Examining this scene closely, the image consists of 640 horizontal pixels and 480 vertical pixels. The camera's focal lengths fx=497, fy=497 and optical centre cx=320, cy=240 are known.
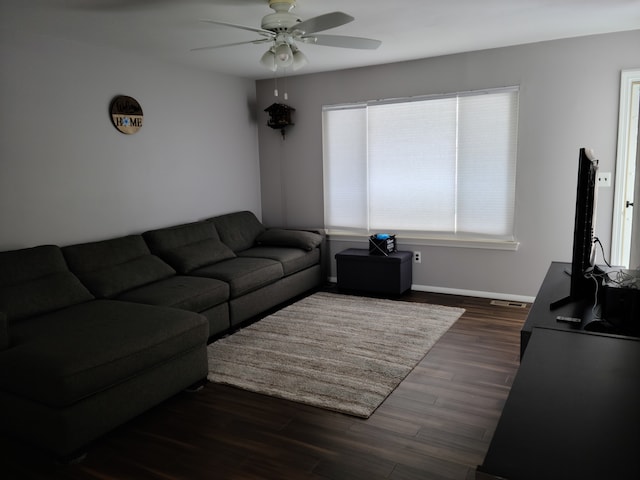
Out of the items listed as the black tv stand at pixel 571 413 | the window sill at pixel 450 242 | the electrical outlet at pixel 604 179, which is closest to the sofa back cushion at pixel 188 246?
the window sill at pixel 450 242

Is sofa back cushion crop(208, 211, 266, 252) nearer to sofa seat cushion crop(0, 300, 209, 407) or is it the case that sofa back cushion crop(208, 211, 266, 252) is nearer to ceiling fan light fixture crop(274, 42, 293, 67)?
Answer: sofa seat cushion crop(0, 300, 209, 407)

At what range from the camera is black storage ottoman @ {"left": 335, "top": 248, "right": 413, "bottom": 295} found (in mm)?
4992

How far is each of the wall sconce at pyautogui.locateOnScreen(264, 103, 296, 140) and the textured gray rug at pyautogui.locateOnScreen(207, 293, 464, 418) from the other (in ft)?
6.87

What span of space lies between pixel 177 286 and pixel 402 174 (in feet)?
8.65

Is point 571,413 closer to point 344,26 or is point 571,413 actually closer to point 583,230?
point 583,230

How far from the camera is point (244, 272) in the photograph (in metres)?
4.30

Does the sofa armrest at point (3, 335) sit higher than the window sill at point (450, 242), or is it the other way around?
the window sill at point (450, 242)

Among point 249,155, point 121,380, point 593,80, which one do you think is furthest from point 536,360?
point 249,155

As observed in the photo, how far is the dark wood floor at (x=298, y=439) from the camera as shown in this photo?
2.31 m

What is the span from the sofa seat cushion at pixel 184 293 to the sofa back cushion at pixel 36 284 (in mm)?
361

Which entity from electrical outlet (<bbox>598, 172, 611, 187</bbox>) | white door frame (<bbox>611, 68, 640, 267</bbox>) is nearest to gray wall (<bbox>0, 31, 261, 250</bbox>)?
electrical outlet (<bbox>598, 172, 611, 187</bbox>)

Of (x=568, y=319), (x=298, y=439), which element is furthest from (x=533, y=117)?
(x=298, y=439)

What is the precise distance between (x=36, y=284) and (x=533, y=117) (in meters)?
4.27

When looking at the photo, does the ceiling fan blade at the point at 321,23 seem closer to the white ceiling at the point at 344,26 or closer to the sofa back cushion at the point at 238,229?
the white ceiling at the point at 344,26
